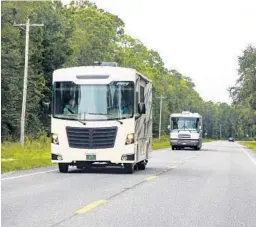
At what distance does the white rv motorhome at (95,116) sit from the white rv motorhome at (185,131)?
116ft

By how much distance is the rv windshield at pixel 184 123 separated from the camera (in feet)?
186

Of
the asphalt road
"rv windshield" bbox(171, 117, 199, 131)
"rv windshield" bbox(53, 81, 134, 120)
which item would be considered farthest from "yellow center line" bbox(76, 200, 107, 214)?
"rv windshield" bbox(171, 117, 199, 131)

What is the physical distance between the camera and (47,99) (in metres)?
67.0

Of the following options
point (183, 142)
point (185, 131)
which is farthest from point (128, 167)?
point (185, 131)

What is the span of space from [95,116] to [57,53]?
146ft

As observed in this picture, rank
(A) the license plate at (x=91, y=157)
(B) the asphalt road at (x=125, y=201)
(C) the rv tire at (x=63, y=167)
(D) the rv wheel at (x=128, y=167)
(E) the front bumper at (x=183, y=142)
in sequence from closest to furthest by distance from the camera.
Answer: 1. (B) the asphalt road at (x=125, y=201)
2. (A) the license plate at (x=91, y=157)
3. (D) the rv wheel at (x=128, y=167)
4. (C) the rv tire at (x=63, y=167)
5. (E) the front bumper at (x=183, y=142)

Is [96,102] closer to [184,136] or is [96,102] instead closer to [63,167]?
[63,167]

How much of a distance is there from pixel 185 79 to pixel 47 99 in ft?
379

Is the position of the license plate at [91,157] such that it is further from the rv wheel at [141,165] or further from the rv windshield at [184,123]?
the rv windshield at [184,123]

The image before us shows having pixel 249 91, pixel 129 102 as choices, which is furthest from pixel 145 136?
pixel 249 91

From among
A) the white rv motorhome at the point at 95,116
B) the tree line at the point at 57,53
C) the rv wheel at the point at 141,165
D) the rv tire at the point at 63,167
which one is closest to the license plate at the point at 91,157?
the white rv motorhome at the point at 95,116

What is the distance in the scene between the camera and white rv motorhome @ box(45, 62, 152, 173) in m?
20.5

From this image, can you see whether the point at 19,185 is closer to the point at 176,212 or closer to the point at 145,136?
the point at 176,212

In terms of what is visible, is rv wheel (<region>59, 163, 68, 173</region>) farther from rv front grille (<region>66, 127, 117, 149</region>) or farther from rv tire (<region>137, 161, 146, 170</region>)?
rv tire (<region>137, 161, 146, 170</region>)
